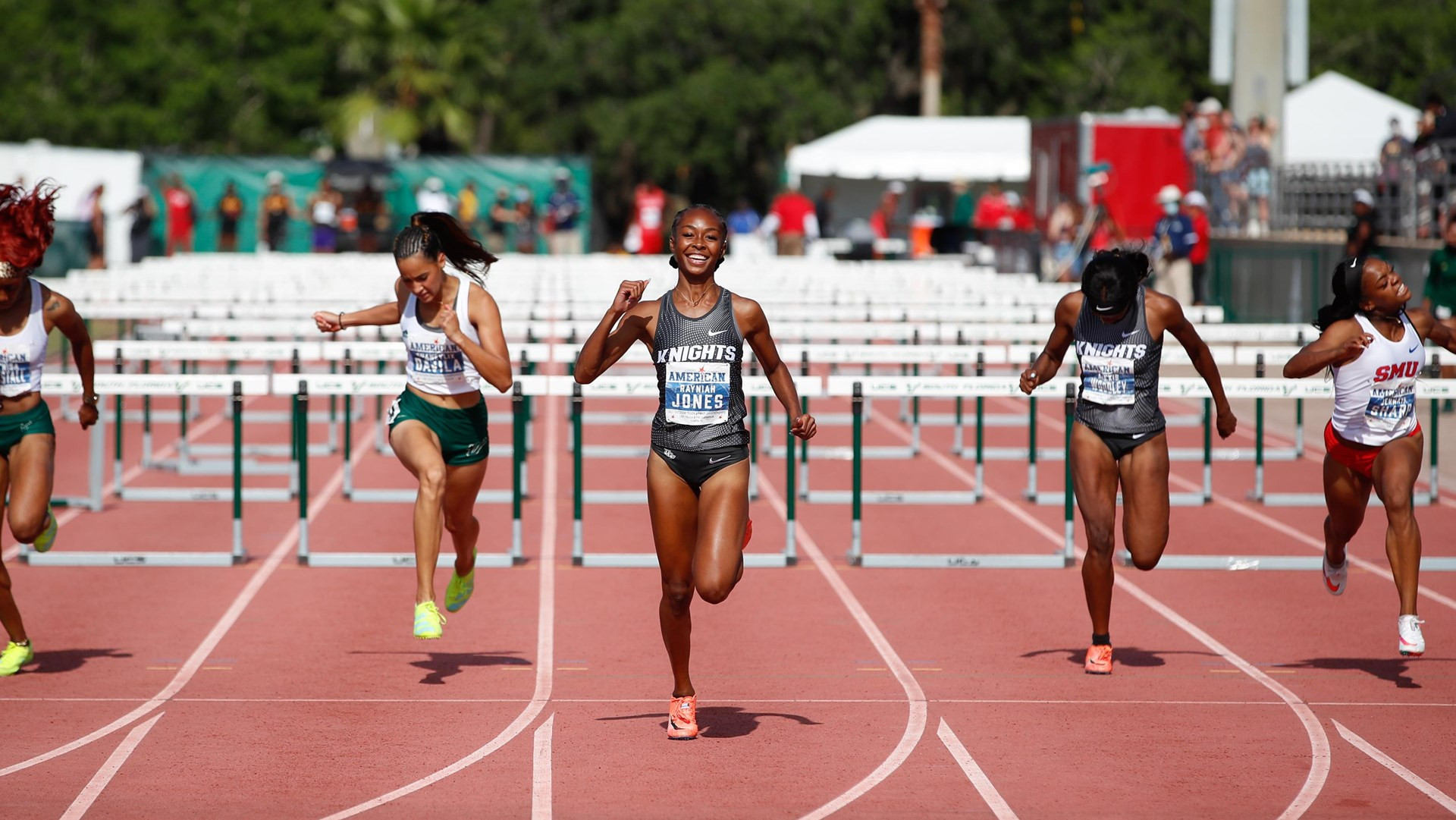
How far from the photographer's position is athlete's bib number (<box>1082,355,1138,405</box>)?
27.7 feet

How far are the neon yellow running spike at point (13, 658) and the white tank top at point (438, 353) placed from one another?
2019mm

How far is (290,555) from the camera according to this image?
12.2 m

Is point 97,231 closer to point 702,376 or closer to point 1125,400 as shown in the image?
point 1125,400

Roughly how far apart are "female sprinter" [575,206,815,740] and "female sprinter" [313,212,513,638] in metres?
1.07

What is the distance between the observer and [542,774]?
23.1 ft

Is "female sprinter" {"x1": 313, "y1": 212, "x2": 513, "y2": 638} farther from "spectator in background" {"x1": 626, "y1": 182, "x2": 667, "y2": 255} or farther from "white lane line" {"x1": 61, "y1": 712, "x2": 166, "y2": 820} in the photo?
"spectator in background" {"x1": 626, "y1": 182, "x2": 667, "y2": 255}

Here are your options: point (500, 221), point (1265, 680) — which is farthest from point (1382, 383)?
point (500, 221)

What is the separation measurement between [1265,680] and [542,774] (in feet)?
11.2

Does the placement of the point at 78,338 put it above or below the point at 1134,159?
below

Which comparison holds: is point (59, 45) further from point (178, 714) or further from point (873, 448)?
point (178, 714)

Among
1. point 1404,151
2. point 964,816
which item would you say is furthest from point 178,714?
point 1404,151

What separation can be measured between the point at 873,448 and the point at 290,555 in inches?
262

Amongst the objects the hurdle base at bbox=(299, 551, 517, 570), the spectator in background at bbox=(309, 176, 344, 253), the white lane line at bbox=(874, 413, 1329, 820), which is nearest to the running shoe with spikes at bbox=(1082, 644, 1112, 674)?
the white lane line at bbox=(874, 413, 1329, 820)

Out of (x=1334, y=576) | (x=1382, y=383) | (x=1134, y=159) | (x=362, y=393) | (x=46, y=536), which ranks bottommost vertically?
(x=1334, y=576)
